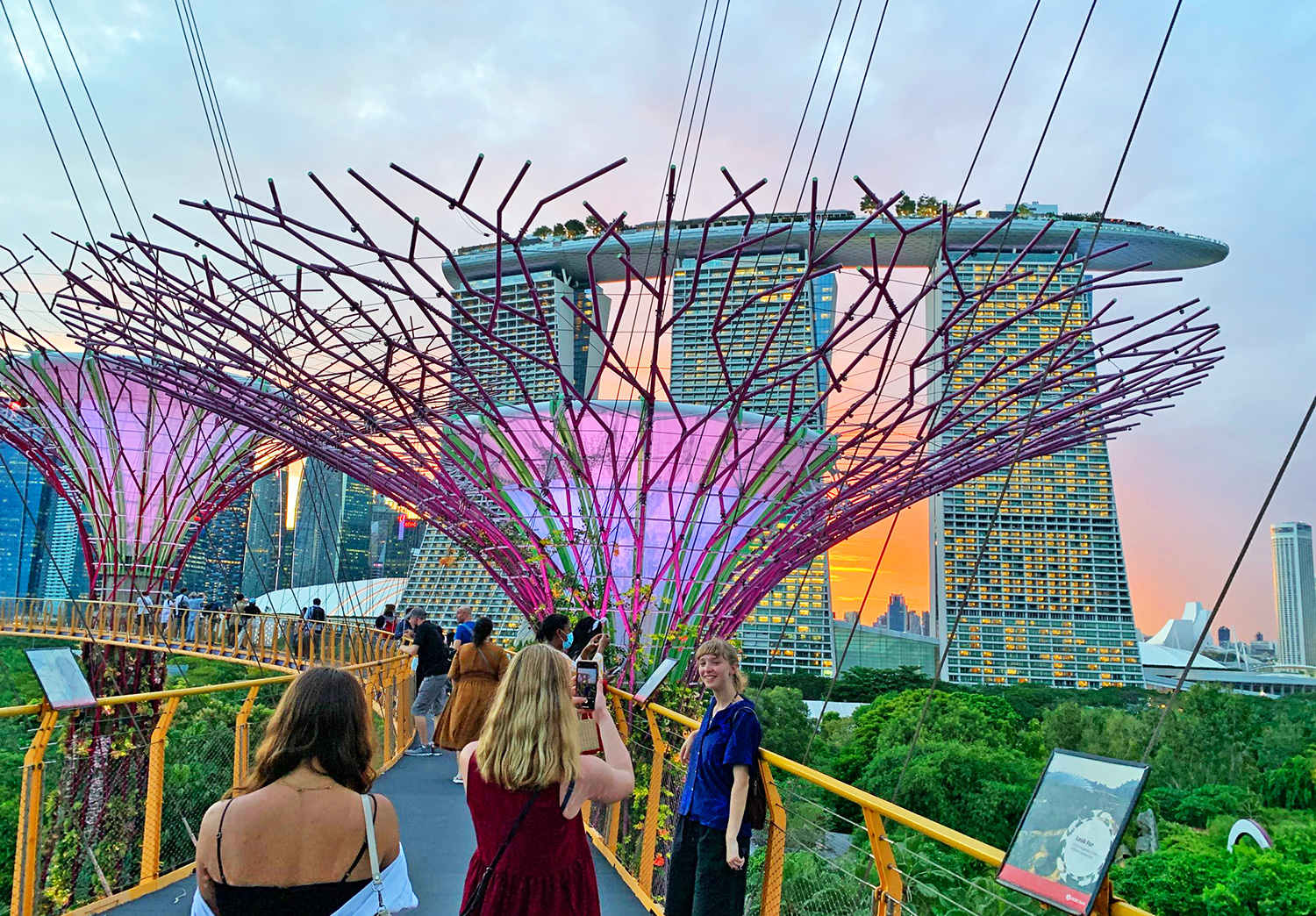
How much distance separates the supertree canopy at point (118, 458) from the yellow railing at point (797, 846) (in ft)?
43.3

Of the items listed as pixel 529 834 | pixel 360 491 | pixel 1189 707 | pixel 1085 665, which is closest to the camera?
pixel 529 834

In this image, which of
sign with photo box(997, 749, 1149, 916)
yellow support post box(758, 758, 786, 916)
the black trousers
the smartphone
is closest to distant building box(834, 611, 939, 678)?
the smartphone

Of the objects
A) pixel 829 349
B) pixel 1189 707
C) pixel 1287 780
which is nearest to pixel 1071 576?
pixel 1189 707

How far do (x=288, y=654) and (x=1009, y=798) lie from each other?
46.4 ft

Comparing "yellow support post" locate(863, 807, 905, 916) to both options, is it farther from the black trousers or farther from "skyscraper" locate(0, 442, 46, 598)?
"skyscraper" locate(0, 442, 46, 598)

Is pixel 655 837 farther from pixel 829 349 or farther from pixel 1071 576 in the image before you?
pixel 1071 576

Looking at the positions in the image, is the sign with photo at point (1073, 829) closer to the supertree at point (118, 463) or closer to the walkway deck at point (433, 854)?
the walkway deck at point (433, 854)

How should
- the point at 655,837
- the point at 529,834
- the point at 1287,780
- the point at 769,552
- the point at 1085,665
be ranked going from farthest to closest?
the point at 1085,665 → the point at 1287,780 → the point at 769,552 → the point at 655,837 → the point at 529,834

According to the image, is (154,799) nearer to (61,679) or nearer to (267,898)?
(61,679)

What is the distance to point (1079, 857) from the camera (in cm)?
192

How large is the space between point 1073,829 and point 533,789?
121cm

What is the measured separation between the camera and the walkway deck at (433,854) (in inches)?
187

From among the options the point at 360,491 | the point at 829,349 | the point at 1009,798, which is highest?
the point at 360,491

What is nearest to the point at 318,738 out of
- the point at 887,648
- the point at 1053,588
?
the point at 887,648
